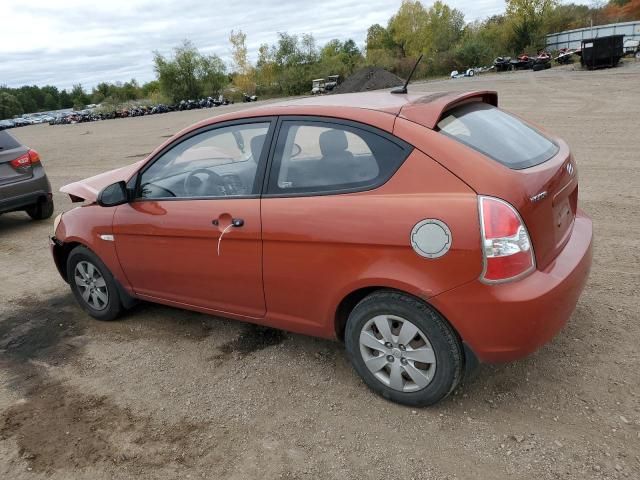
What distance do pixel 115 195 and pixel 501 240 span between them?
8.99 ft

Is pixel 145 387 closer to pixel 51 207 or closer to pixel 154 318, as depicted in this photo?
pixel 154 318

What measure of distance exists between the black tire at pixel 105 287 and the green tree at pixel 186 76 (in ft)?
236

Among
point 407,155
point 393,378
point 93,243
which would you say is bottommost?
point 393,378

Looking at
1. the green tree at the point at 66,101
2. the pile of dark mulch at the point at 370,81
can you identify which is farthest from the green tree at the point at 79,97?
the pile of dark mulch at the point at 370,81

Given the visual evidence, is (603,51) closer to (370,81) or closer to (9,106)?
(370,81)

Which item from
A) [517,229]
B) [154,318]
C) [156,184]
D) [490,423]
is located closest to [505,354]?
[490,423]

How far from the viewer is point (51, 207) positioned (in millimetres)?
8719

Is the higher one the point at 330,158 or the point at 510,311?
the point at 330,158

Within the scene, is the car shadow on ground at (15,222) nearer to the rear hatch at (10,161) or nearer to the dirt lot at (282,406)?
the rear hatch at (10,161)

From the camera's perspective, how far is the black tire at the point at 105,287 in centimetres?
438

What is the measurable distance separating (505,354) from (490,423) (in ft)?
1.46

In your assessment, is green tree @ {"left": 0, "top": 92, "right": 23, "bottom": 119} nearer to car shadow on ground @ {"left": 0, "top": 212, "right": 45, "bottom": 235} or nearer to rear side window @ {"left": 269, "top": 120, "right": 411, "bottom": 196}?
car shadow on ground @ {"left": 0, "top": 212, "right": 45, "bottom": 235}

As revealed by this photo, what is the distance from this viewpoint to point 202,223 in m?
3.43

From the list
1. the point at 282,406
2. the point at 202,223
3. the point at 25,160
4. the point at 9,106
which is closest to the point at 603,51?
the point at 25,160
